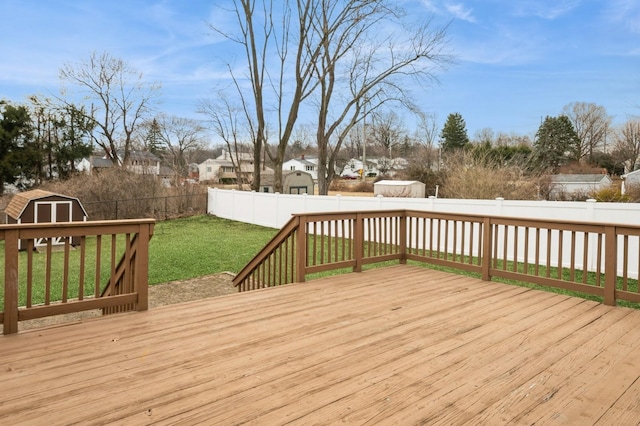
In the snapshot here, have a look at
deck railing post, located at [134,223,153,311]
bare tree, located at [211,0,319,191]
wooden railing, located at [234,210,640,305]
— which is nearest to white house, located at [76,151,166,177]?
bare tree, located at [211,0,319,191]

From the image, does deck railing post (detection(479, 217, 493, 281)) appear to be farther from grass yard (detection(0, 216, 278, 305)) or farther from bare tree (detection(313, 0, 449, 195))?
bare tree (detection(313, 0, 449, 195))

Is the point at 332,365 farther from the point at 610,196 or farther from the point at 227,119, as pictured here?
the point at 227,119

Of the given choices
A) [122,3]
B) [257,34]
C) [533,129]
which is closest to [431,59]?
[257,34]

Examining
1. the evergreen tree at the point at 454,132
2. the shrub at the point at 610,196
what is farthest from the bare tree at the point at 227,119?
the evergreen tree at the point at 454,132

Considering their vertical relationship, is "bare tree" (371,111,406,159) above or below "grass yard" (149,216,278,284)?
above

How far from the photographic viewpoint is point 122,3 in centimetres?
1316

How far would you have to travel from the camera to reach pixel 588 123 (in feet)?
122

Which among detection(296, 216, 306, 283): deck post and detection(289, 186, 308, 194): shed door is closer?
detection(296, 216, 306, 283): deck post

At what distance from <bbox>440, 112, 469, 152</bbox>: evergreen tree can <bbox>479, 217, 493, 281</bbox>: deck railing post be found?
1670 inches

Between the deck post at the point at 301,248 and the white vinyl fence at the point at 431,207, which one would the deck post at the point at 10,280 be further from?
the white vinyl fence at the point at 431,207

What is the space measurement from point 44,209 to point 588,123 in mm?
42120

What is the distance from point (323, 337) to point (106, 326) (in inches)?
69.8

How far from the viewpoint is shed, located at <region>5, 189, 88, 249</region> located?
11672mm

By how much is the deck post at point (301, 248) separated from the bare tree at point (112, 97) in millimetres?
20524
